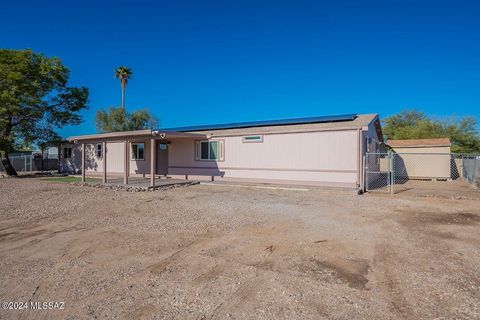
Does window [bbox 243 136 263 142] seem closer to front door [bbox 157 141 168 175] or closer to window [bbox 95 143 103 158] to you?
front door [bbox 157 141 168 175]

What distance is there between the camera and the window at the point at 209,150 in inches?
601

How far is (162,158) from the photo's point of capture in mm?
17391

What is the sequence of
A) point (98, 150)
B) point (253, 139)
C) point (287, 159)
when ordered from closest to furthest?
point (287, 159)
point (253, 139)
point (98, 150)

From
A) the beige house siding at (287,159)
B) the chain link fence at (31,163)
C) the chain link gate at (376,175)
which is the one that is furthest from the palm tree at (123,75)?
the chain link gate at (376,175)

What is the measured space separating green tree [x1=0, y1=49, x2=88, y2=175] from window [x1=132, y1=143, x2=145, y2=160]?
6.74 m

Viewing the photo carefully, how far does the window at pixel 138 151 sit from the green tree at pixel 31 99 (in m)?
6.74

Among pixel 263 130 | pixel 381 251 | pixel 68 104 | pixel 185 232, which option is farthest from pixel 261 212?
pixel 68 104

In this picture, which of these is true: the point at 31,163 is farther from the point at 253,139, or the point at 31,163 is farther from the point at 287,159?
the point at 287,159

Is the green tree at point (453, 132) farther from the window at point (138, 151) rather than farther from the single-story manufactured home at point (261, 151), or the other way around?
the window at point (138, 151)

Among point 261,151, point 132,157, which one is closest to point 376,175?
point 261,151

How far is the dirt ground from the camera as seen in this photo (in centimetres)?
289

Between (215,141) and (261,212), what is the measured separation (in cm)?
843

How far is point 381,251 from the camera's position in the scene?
14.9ft

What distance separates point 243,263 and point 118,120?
36892mm
